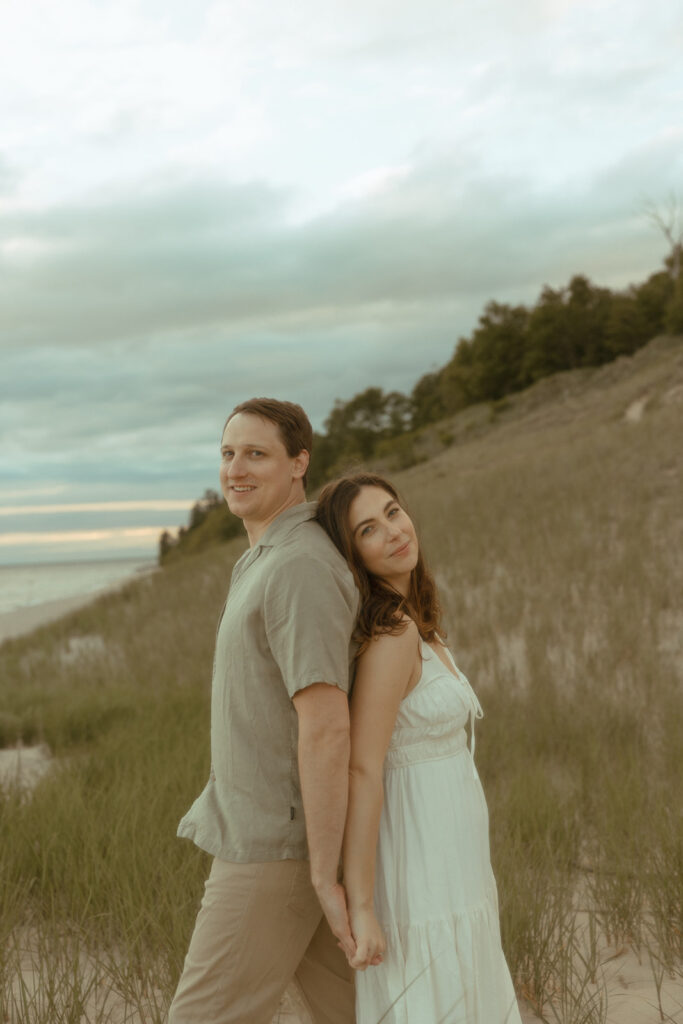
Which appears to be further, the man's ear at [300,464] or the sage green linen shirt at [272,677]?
the man's ear at [300,464]

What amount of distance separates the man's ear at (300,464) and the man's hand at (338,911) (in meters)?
1.03

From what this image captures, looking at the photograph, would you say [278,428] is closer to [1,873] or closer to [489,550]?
[1,873]

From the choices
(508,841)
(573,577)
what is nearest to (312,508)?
(508,841)

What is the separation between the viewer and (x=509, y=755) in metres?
6.60

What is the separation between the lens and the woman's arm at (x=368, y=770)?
2076mm

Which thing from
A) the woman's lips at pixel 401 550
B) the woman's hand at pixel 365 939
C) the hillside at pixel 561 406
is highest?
the hillside at pixel 561 406

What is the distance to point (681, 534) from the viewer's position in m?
13.6

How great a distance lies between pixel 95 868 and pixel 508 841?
6.35 feet

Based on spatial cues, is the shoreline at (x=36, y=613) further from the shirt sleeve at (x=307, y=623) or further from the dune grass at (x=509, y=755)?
the shirt sleeve at (x=307, y=623)

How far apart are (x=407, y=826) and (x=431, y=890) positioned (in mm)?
167

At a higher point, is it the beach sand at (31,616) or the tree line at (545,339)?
the tree line at (545,339)

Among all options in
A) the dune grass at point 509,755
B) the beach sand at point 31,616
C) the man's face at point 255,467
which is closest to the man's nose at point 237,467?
the man's face at point 255,467

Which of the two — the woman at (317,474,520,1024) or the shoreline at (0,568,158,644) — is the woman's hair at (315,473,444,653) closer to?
the woman at (317,474,520,1024)

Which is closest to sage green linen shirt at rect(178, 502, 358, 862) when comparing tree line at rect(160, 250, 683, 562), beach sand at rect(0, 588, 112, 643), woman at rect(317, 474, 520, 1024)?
woman at rect(317, 474, 520, 1024)
